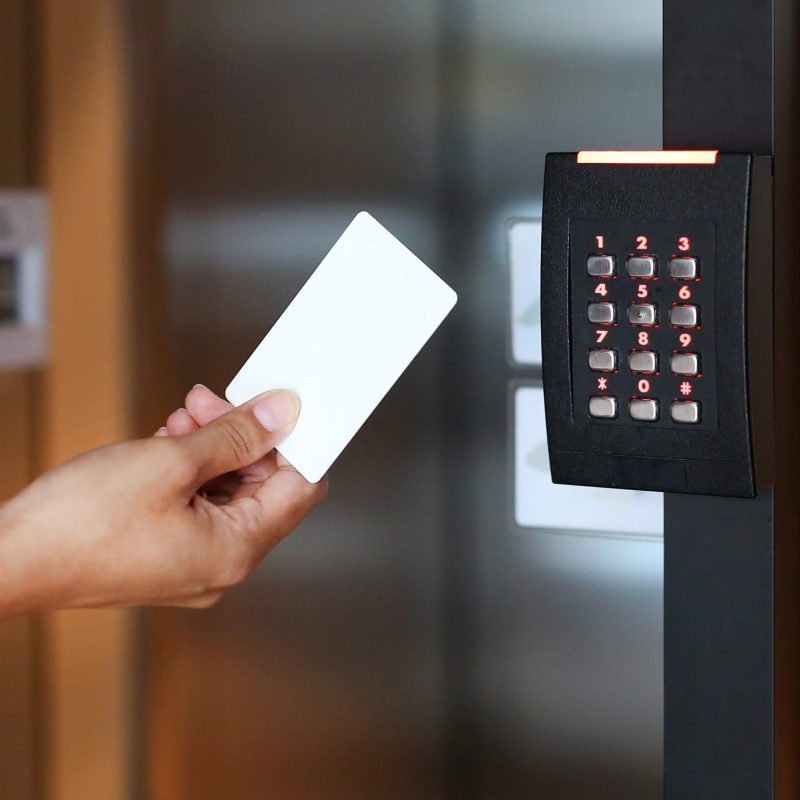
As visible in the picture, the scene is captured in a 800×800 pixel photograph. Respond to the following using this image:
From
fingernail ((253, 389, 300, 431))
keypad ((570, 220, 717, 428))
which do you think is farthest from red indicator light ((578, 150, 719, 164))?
A: fingernail ((253, 389, 300, 431))

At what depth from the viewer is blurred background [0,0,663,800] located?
27.0 inches

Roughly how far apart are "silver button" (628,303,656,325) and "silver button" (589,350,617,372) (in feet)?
0.06

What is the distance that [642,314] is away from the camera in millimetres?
513

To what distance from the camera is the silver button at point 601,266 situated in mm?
518

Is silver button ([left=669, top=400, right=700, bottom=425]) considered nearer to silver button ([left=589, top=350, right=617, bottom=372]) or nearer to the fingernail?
silver button ([left=589, top=350, right=617, bottom=372])

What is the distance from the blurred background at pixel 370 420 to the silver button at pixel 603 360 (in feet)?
0.86

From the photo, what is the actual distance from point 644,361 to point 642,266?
1.6 inches

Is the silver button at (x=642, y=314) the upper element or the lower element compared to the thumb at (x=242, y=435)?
upper

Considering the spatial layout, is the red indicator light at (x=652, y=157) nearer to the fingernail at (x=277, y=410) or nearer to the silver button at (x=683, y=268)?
the silver button at (x=683, y=268)

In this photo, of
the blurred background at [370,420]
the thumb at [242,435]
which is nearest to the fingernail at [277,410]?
the thumb at [242,435]

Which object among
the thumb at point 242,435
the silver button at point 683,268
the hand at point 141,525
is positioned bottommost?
the hand at point 141,525

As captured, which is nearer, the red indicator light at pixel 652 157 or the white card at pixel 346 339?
the red indicator light at pixel 652 157

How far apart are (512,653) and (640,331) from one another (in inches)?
15.5

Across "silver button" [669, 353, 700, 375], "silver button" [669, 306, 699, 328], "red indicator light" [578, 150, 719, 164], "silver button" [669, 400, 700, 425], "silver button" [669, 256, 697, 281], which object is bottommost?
"silver button" [669, 400, 700, 425]
